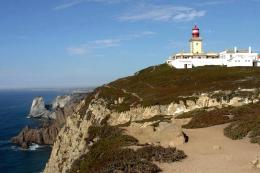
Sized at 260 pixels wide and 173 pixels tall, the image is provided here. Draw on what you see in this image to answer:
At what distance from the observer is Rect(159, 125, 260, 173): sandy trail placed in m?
20.3

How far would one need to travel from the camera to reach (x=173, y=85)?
72062 mm

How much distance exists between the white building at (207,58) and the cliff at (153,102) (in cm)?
1135

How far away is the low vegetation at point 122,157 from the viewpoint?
20.3 meters

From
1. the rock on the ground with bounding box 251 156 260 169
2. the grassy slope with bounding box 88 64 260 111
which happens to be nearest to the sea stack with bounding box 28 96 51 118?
the grassy slope with bounding box 88 64 260 111

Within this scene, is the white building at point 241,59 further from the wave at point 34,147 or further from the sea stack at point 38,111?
the sea stack at point 38,111

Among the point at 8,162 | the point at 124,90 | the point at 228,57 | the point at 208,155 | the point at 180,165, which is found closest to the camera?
the point at 180,165

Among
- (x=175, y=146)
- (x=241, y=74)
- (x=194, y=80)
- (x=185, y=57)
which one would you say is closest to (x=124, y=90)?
(x=194, y=80)

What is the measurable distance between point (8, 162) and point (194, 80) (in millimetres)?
42776

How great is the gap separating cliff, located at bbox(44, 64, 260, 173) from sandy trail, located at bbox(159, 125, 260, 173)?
4643 mm

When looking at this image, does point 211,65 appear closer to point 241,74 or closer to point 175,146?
point 241,74

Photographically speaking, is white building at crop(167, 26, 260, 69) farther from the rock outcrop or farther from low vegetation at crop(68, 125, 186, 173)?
the rock outcrop

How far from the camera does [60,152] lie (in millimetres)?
66688

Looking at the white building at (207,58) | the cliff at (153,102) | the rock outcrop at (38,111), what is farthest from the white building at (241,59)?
the rock outcrop at (38,111)

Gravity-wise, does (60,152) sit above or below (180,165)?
below
